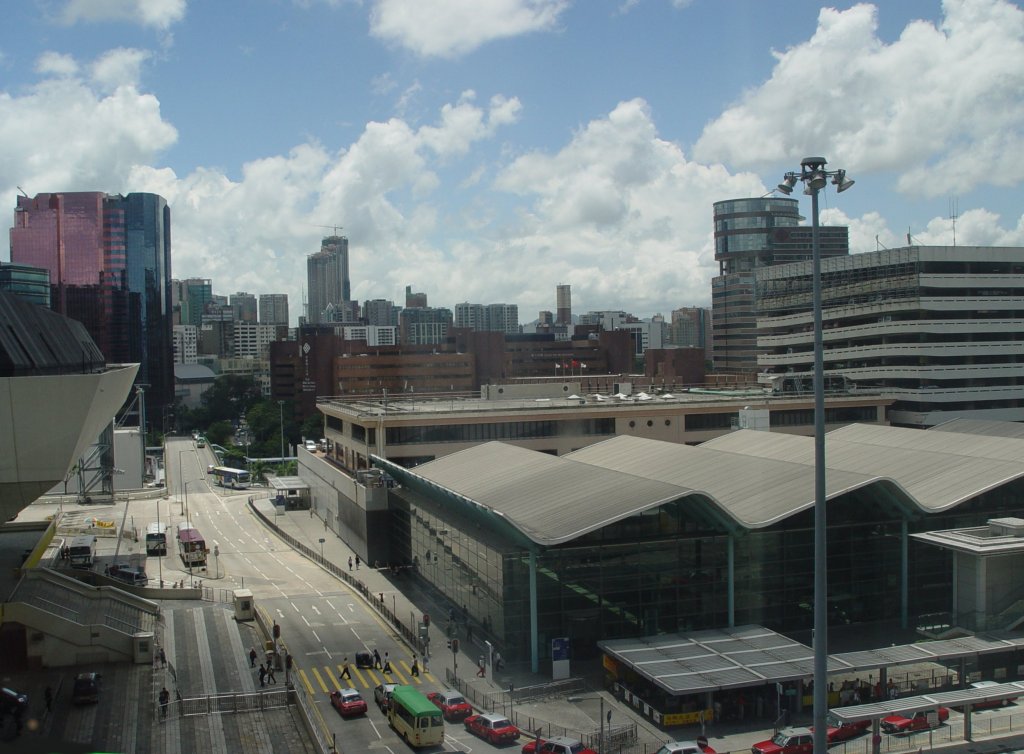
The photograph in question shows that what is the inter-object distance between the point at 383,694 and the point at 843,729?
969 cm

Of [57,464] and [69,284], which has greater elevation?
[69,284]

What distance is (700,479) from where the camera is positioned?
27266mm

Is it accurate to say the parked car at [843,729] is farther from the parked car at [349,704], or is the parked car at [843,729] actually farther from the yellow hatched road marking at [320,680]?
the yellow hatched road marking at [320,680]

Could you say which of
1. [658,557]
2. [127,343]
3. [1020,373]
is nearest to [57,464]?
[658,557]

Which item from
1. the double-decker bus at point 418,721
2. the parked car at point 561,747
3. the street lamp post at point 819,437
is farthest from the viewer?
the double-decker bus at point 418,721

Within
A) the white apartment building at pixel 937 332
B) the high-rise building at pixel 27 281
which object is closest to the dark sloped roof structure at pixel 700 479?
the white apartment building at pixel 937 332

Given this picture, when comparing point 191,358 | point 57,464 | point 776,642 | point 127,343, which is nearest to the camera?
point 57,464

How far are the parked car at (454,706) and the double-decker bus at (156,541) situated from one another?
25.7 meters

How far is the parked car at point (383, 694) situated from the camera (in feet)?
66.7

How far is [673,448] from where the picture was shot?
106ft

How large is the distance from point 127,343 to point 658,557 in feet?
321

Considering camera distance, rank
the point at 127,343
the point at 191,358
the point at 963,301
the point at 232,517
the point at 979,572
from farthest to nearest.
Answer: the point at 191,358, the point at 127,343, the point at 232,517, the point at 963,301, the point at 979,572

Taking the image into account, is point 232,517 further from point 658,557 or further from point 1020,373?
point 1020,373

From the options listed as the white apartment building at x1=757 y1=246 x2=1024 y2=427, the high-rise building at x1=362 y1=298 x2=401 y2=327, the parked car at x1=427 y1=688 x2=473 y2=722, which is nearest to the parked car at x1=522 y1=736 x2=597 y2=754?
the parked car at x1=427 y1=688 x2=473 y2=722
